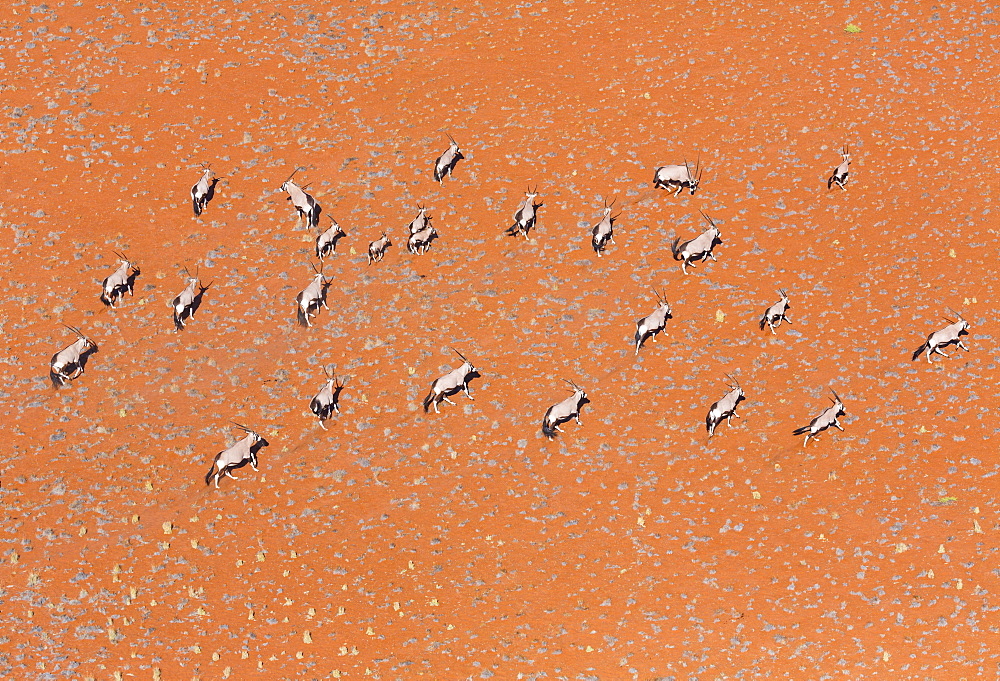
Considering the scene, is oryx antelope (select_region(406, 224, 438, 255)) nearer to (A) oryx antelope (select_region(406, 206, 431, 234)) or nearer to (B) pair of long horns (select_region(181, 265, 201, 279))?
(A) oryx antelope (select_region(406, 206, 431, 234))

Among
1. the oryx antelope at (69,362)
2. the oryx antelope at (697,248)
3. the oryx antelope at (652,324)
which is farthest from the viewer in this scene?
the oryx antelope at (697,248)

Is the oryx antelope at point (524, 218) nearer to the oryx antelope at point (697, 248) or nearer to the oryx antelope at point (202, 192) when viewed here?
the oryx antelope at point (697, 248)

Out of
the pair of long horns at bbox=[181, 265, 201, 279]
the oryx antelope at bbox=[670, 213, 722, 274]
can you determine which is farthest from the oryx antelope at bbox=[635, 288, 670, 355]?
the pair of long horns at bbox=[181, 265, 201, 279]

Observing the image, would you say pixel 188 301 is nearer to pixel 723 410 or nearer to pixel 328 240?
pixel 328 240

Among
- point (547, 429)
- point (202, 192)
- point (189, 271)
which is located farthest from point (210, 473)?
point (202, 192)

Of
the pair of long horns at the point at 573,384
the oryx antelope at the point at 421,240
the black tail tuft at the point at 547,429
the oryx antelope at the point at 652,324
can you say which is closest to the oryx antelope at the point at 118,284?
the oryx antelope at the point at 421,240

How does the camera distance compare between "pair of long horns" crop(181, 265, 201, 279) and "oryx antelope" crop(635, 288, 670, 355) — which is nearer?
"oryx antelope" crop(635, 288, 670, 355)
